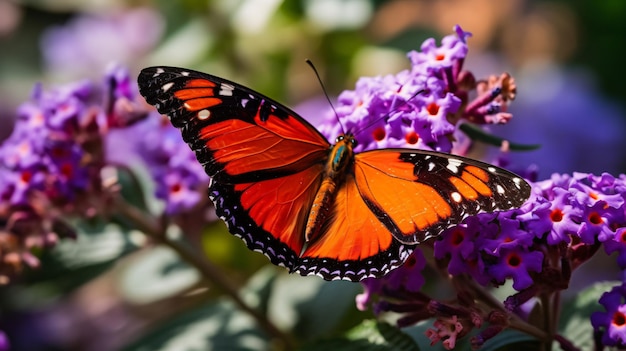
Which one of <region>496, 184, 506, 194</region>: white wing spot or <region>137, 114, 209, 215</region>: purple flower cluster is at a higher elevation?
<region>137, 114, 209, 215</region>: purple flower cluster

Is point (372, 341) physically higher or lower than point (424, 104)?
lower

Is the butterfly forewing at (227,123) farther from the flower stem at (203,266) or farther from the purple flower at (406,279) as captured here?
the flower stem at (203,266)

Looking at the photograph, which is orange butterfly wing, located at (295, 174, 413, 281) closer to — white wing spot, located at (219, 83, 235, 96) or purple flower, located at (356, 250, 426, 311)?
purple flower, located at (356, 250, 426, 311)

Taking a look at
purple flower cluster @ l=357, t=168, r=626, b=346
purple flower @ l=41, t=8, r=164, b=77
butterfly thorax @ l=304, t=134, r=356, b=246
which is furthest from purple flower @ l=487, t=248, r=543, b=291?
purple flower @ l=41, t=8, r=164, b=77

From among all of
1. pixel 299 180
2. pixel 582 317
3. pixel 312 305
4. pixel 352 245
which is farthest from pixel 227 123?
pixel 582 317

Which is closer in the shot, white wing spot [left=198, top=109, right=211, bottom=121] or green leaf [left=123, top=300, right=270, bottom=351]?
white wing spot [left=198, top=109, right=211, bottom=121]

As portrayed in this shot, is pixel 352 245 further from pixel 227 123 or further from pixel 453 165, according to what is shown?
pixel 227 123

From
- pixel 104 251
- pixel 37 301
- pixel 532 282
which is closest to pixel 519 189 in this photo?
pixel 532 282
